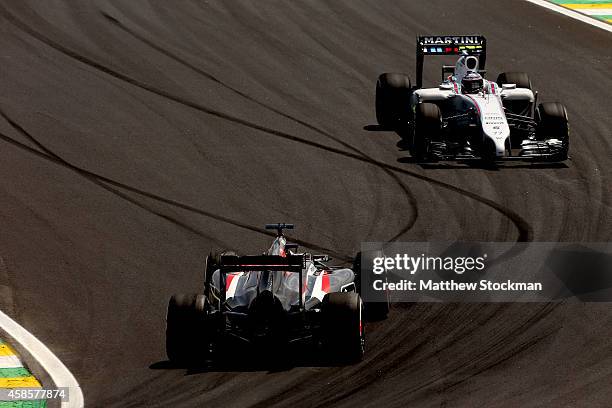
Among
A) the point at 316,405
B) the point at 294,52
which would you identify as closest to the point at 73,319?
the point at 316,405

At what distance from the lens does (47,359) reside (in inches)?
744

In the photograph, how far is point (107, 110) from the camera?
30406mm

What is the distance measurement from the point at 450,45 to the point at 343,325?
12.1 meters

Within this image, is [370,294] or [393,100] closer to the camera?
[370,294]

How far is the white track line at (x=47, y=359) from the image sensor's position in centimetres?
1778

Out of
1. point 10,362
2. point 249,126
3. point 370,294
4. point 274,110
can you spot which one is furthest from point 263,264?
point 274,110

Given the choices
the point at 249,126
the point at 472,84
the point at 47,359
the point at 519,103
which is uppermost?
the point at 472,84

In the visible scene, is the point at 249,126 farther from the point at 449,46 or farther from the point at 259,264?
the point at 259,264

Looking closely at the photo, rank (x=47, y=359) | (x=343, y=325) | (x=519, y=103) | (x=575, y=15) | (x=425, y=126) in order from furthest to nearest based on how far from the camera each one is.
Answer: (x=575, y=15) < (x=519, y=103) < (x=425, y=126) < (x=47, y=359) < (x=343, y=325)

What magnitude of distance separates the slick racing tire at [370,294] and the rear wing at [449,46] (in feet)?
32.2

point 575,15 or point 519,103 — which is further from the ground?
point 575,15

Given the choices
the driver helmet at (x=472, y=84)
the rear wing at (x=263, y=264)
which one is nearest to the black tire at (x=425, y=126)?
the driver helmet at (x=472, y=84)

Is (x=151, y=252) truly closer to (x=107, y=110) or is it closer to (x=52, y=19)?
(x=107, y=110)

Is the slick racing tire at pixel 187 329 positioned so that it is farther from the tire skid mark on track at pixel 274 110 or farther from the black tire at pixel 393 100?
the black tire at pixel 393 100
